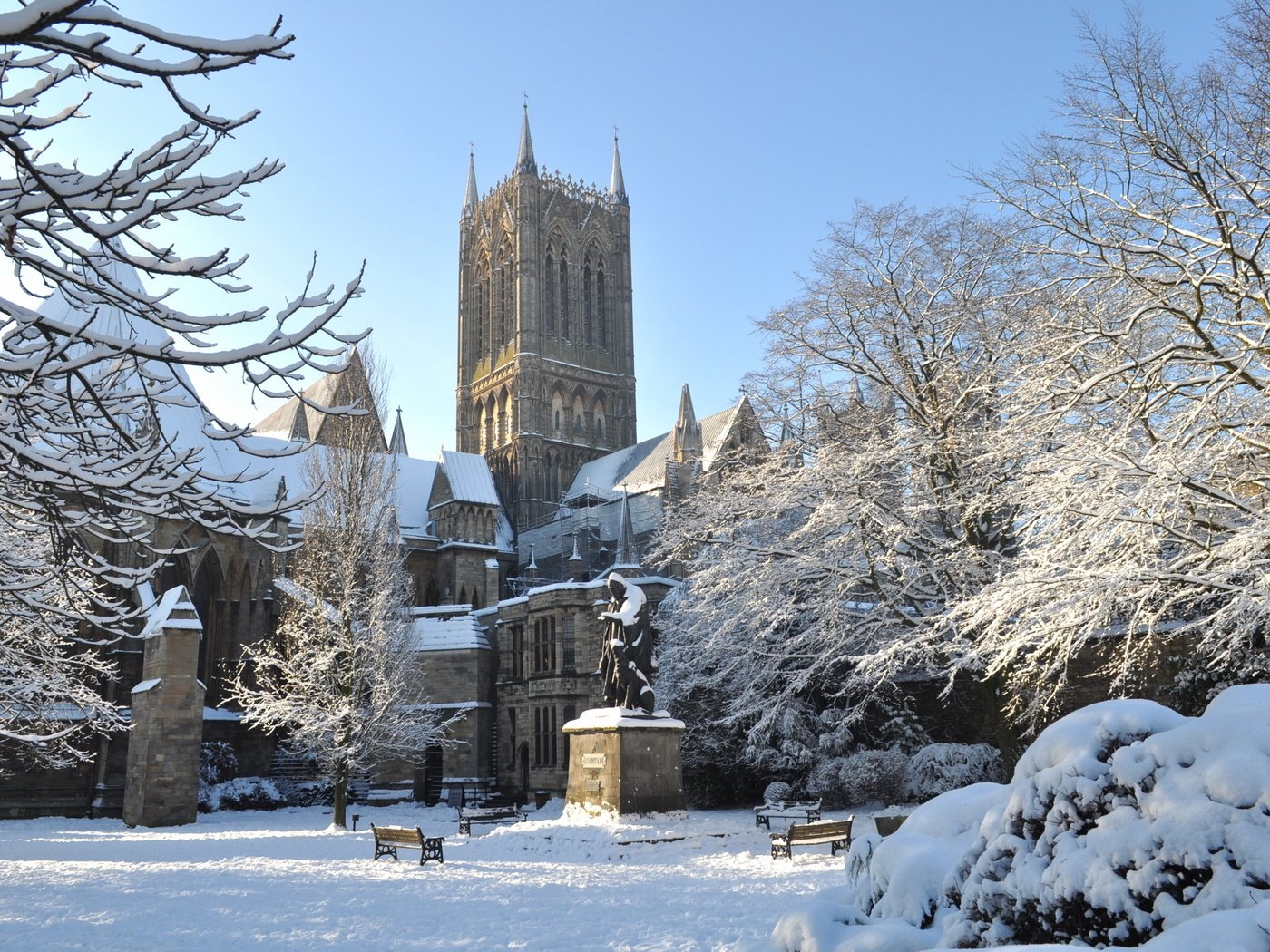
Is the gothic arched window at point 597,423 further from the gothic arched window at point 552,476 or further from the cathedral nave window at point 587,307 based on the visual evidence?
the cathedral nave window at point 587,307

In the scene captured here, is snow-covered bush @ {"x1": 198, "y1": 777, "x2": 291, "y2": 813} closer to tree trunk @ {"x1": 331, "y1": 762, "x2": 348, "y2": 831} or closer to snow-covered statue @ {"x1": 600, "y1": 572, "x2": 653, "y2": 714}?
tree trunk @ {"x1": 331, "y1": 762, "x2": 348, "y2": 831}

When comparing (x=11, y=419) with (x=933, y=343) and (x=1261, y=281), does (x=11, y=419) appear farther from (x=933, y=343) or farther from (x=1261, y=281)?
(x=933, y=343)

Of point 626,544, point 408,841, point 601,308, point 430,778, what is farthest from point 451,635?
point 601,308

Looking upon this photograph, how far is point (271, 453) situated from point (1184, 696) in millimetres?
15975

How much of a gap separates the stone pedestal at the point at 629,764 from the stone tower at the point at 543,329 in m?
46.5

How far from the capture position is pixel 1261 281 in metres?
11.0

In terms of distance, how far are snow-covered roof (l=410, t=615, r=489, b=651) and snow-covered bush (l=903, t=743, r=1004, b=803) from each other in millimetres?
21112

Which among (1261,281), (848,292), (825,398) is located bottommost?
(1261,281)

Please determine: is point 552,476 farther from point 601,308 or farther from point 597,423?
point 601,308

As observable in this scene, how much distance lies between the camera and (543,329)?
69562 mm

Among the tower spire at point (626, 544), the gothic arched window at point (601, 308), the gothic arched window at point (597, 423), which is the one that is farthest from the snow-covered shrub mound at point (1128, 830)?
the gothic arched window at point (601, 308)

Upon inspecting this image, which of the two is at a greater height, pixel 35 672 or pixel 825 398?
pixel 825 398

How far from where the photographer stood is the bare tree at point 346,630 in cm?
2577

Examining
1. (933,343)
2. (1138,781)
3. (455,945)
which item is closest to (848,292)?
(933,343)
